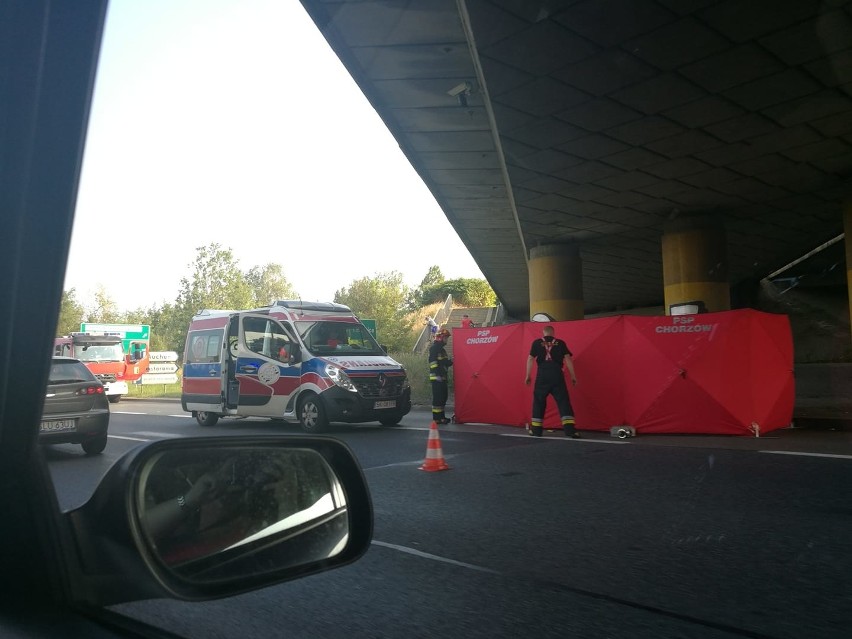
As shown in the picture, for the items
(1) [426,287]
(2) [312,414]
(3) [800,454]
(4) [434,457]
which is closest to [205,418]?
(2) [312,414]

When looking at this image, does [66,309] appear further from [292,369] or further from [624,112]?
[624,112]

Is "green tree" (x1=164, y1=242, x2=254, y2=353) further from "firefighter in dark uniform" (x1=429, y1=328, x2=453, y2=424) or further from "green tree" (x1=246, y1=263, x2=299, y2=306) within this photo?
"firefighter in dark uniform" (x1=429, y1=328, x2=453, y2=424)

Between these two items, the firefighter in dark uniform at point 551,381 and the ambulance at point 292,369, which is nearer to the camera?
the firefighter in dark uniform at point 551,381

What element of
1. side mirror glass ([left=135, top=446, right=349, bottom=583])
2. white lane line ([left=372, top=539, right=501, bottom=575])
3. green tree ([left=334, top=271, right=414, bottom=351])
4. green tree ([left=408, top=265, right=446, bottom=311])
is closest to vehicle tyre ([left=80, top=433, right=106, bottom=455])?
white lane line ([left=372, top=539, right=501, bottom=575])

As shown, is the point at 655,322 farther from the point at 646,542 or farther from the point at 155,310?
the point at 155,310

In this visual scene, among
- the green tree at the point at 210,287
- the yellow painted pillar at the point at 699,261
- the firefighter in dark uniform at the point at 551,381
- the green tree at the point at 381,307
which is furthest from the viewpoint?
the green tree at the point at 381,307

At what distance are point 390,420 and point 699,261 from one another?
34.1 feet

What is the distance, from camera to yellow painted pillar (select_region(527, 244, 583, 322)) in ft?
72.7

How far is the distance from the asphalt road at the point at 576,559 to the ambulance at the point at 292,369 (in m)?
4.10

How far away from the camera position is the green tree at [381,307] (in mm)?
36053

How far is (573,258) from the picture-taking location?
22.4 m

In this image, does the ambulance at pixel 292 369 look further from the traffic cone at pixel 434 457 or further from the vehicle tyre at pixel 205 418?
the traffic cone at pixel 434 457

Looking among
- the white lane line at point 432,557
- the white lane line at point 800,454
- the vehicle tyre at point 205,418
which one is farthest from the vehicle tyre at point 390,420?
the white lane line at point 432,557

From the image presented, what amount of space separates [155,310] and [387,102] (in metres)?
9.11
